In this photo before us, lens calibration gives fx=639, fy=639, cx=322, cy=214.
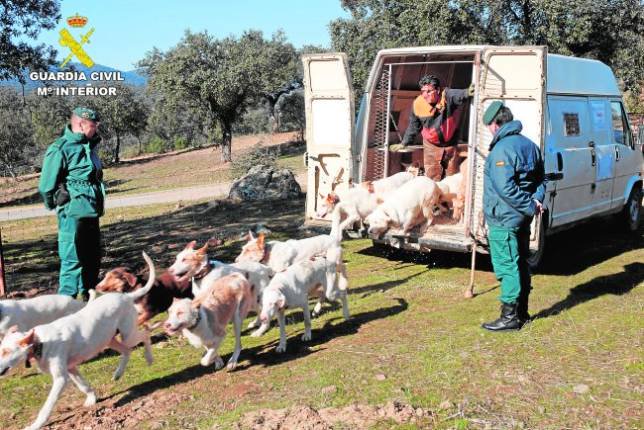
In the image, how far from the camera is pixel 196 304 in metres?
5.33

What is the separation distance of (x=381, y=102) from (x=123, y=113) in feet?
165

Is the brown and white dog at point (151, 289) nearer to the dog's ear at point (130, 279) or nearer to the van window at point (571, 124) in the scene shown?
the dog's ear at point (130, 279)

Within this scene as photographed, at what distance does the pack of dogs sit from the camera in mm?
4645

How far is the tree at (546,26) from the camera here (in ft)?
88.5

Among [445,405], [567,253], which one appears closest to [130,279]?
[445,405]

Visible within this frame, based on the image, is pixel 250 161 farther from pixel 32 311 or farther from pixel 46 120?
pixel 46 120

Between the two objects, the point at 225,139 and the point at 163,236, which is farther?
the point at 225,139

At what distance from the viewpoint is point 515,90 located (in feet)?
A: 26.2

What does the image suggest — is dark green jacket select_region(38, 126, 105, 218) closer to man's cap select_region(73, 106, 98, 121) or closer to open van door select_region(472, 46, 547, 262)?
man's cap select_region(73, 106, 98, 121)

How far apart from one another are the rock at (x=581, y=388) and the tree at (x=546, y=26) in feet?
79.9

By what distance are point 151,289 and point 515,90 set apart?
5019mm

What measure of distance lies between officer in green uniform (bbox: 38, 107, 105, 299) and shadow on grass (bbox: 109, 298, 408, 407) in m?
1.73

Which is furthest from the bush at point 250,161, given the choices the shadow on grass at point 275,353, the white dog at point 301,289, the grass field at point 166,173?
the white dog at point 301,289

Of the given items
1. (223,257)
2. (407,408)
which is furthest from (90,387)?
(223,257)
